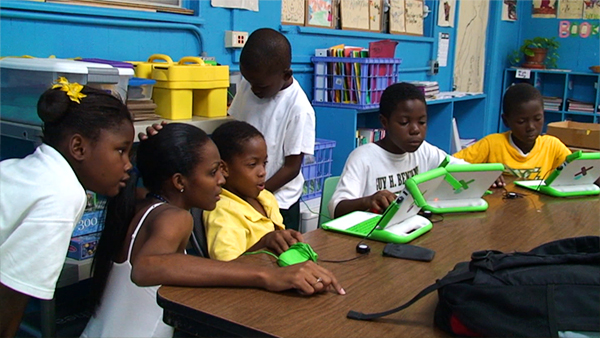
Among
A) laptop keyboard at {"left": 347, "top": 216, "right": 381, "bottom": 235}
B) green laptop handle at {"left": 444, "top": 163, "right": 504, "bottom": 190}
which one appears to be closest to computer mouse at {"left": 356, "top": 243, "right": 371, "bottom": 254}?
laptop keyboard at {"left": 347, "top": 216, "right": 381, "bottom": 235}

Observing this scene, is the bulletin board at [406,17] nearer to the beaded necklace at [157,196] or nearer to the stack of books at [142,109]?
the stack of books at [142,109]

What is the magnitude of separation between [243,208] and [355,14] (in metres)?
2.66

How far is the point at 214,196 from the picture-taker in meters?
1.50

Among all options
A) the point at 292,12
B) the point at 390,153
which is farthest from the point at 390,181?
the point at 292,12

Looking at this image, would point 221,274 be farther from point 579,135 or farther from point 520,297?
point 579,135

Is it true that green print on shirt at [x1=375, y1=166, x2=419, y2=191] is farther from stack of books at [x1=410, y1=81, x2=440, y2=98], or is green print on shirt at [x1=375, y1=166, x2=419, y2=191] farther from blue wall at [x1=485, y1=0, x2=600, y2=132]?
blue wall at [x1=485, y1=0, x2=600, y2=132]

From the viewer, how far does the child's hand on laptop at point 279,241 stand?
1.40 m

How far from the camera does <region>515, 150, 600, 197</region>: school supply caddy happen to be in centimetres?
212

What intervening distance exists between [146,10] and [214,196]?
145cm

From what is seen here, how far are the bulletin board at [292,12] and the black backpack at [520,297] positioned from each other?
2.63 m

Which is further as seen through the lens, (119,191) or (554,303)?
(119,191)

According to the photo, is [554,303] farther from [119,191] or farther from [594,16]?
Result: [594,16]

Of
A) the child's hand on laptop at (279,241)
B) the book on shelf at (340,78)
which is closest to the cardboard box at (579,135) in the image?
the book on shelf at (340,78)

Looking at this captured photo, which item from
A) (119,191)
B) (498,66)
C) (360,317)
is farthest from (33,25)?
(498,66)
